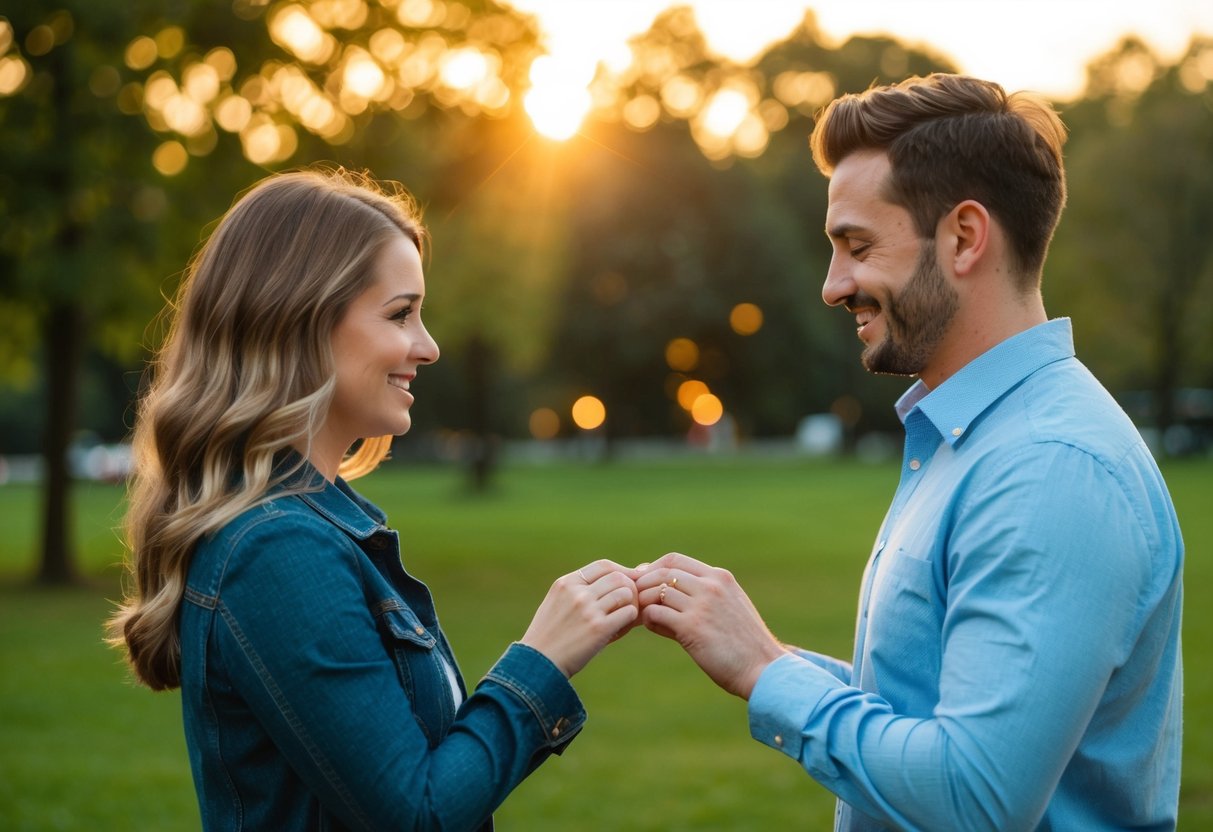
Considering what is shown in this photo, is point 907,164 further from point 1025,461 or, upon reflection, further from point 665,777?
point 665,777

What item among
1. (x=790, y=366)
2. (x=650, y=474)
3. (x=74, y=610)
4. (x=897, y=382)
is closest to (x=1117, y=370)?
(x=897, y=382)

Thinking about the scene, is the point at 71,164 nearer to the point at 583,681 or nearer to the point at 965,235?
the point at 583,681

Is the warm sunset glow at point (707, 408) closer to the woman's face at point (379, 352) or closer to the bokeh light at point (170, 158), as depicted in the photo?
the bokeh light at point (170, 158)

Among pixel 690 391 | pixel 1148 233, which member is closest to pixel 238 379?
pixel 1148 233

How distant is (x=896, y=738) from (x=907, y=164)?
1.22 meters

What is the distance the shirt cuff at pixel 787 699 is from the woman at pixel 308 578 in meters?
0.37

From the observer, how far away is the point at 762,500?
35.0m

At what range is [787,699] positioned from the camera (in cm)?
249

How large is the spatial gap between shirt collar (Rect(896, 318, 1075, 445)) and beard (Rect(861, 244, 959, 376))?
4.0 inches

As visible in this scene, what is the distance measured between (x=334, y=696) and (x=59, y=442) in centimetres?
1821

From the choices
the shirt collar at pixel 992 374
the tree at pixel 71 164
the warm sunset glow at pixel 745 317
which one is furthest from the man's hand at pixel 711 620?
the warm sunset glow at pixel 745 317

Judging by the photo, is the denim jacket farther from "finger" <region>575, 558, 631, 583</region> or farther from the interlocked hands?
"finger" <region>575, 558, 631, 583</region>

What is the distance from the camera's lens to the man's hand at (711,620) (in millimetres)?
2641

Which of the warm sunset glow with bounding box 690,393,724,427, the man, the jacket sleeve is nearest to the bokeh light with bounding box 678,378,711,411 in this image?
the warm sunset glow with bounding box 690,393,724,427
